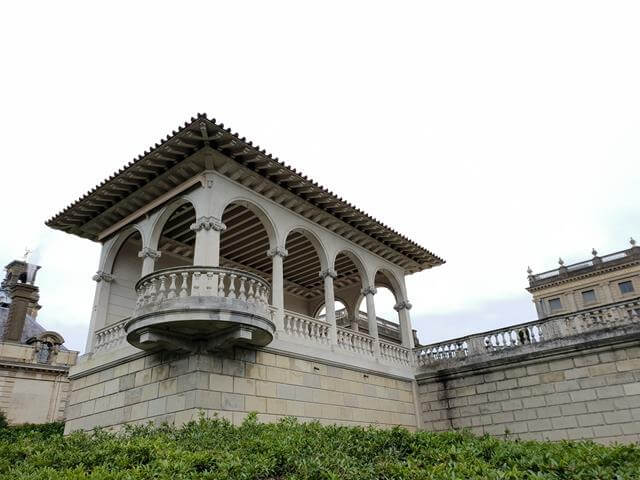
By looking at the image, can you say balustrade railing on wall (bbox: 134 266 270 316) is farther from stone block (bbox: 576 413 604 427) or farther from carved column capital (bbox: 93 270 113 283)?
stone block (bbox: 576 413 604 427)

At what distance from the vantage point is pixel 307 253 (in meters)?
16.2

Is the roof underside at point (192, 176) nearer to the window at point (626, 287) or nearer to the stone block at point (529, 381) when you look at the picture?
the stone block at point (529, 381)

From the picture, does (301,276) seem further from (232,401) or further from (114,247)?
(232,401)

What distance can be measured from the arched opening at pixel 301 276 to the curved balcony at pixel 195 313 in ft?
18.8

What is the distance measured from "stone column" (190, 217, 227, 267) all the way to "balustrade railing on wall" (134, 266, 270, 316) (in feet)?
1.62

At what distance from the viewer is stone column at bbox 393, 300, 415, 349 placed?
15802mm

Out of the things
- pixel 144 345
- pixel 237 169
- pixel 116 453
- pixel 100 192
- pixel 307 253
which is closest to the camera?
pixel 116 453

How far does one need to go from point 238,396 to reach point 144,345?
216 cm

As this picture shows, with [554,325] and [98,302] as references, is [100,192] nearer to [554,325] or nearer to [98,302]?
[98,302]

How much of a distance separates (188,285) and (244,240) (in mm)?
5176

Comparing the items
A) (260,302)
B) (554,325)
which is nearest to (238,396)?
(260,302)

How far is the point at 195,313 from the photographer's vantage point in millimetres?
8805

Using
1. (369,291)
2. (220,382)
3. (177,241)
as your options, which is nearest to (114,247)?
(177,241)

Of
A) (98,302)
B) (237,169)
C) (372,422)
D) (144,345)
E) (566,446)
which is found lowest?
(566,446)
